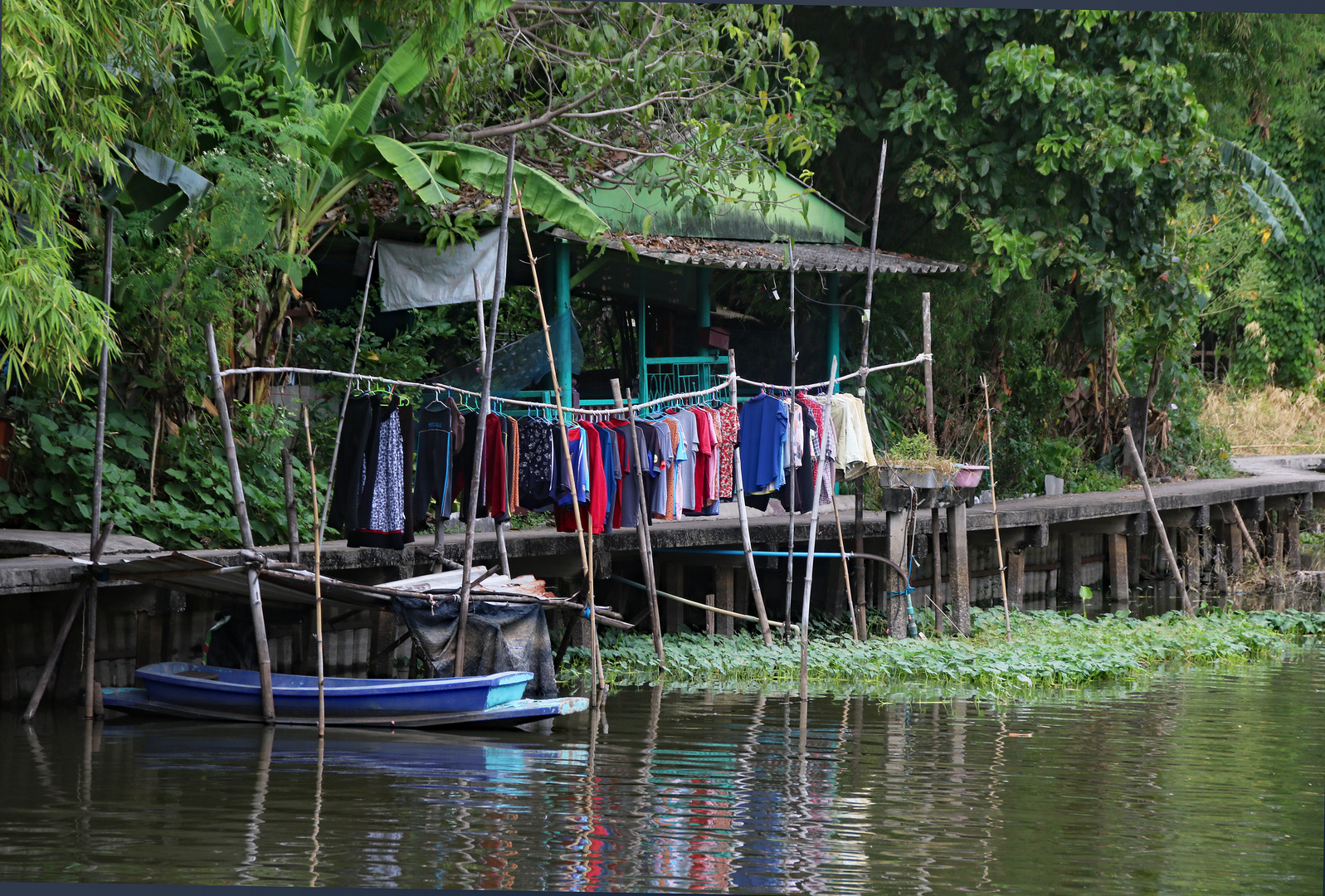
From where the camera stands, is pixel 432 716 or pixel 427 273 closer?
pixel 432 716

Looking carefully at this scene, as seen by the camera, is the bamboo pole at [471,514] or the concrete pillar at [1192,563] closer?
the bamboo pole at [471,514]

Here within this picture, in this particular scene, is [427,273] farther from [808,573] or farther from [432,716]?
[432,716]

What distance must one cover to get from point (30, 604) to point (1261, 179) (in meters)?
16.4

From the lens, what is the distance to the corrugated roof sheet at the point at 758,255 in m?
13.1

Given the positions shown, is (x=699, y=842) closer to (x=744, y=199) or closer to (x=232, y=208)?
(x=232, y=208)

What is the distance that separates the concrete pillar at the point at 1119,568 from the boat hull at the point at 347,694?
950 cm

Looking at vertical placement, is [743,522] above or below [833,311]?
below

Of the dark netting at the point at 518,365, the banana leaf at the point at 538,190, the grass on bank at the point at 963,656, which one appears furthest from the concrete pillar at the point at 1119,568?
the banana leaf at the point at 538,190

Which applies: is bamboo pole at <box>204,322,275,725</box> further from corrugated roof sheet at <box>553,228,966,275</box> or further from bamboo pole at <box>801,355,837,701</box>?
corrugated roof sheet at <box>553,228,966,275</box>

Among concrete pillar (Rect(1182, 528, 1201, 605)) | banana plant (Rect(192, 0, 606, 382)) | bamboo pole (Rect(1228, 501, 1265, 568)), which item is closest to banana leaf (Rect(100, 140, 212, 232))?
banana plant (Rect(192, 0, 606, 382))

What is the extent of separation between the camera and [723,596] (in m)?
12.2

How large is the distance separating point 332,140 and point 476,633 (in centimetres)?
416

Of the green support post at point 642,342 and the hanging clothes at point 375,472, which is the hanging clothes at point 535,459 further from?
the green support post at point 642,342

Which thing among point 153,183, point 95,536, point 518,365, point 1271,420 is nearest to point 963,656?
point 518,365
